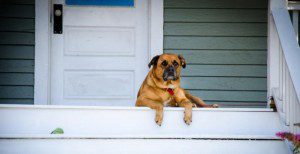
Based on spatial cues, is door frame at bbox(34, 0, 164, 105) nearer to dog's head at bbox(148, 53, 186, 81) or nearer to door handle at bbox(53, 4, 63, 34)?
door handle at bbox(53, 4, 63, 34)

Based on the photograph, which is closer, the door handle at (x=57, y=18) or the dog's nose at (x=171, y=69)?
the dog's nose at (x=171, y=69)

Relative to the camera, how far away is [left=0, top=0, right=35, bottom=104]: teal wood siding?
194 inches

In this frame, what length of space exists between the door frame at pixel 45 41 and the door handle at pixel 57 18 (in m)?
0.07

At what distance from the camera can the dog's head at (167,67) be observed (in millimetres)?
3969

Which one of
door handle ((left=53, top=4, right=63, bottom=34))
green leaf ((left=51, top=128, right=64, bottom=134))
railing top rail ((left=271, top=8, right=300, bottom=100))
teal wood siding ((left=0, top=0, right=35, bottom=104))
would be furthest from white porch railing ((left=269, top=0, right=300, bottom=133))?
teal wood siding ((left=0, top=0, right=35, bottom=104))

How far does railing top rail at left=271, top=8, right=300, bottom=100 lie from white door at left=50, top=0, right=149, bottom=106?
→ 1.70 meters

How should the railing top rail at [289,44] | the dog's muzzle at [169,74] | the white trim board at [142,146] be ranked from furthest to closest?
1. the dog's muzzle at [169,74]
2. the railing top rail at [289,44]
3. the white trim board at [142,146]

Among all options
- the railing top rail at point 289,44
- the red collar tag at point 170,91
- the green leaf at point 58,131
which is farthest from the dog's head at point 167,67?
the green leaf at point 58,131

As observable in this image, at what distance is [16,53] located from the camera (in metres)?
4.95

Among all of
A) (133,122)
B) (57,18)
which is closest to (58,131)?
(133,122)

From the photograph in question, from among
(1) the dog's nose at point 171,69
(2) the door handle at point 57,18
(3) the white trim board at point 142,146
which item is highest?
(2) the door handle at point 57,18

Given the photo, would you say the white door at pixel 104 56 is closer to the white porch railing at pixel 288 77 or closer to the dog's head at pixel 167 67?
the dog's head at pixel 167 67

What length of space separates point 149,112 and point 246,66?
1999mm

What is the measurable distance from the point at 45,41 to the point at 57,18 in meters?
0.31
